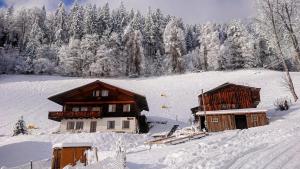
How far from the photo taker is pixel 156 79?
77250 mm

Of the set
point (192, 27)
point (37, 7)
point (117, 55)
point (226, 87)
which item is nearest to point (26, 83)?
point (117, 55)

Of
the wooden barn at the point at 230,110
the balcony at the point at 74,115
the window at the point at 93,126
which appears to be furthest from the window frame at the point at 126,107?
the wooden barn at the point at 230,110

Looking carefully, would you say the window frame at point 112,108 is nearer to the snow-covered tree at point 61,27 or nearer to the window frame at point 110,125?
the window frame at point 110,125

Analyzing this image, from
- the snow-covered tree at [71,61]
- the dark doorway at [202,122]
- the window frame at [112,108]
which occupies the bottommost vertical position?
the dark doorway at [202,122]

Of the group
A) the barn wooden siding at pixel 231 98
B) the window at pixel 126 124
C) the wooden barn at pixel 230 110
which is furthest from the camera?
the window at pixel 126 124

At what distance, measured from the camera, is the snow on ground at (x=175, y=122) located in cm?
1491

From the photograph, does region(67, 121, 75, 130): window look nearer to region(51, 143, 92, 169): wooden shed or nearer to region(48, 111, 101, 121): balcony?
region(48, 111, 101, 121): balcony

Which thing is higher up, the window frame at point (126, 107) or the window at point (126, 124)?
the window frame at point (126, 107)

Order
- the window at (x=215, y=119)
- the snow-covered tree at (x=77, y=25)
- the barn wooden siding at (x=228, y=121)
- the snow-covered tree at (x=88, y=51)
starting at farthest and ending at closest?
the snow-covered tree at (x=77, y=25), the snow-covered tree at (x=88, y=51), the window at (x=215, y=119), the barn wooden siding at (x=228, y=121)

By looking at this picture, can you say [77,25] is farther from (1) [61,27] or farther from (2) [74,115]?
(2) [74,115]

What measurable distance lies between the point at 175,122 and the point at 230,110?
14.1m

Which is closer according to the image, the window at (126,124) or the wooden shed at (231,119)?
the wooden shed at (231,119)

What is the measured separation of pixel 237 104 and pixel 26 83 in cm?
Result: 4885

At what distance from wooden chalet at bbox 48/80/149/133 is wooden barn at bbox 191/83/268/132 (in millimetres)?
10113
